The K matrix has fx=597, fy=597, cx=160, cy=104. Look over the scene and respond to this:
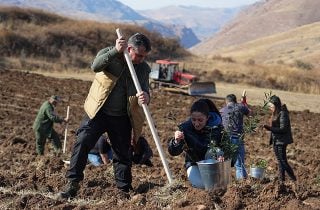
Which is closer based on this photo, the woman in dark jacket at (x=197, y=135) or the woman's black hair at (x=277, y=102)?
the woman in dark jacket at (x=197, y=135)

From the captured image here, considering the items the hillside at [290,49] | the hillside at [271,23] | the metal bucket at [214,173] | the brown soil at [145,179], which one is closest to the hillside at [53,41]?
the brown soil at [145,179]

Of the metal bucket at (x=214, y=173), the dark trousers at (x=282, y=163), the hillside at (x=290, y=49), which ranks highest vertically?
the hillside at (x=290, y=49)

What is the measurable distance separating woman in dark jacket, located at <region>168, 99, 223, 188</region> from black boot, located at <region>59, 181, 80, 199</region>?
3.42 ft

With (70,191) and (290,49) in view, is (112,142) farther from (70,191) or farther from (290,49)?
(290,49)

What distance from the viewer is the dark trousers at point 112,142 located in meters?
5.98

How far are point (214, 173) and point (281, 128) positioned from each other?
461 cm

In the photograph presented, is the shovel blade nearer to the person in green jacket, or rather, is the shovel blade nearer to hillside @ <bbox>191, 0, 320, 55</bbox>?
the person in green jacket

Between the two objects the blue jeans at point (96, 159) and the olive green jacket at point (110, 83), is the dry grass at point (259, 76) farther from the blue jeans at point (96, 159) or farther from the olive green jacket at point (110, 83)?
the olive green jacket at point (110, 83)

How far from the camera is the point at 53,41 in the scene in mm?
47656

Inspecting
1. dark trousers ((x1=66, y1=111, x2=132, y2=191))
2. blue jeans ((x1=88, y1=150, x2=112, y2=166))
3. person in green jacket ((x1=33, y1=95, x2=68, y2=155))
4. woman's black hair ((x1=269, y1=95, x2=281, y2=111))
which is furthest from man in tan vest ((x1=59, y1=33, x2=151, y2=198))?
person in green jacket ((x1=33, y1=95, x2=68, y2=155))

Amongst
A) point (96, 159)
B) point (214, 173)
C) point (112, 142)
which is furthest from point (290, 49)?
point (214, 173)

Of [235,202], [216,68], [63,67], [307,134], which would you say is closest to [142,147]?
[235,202]

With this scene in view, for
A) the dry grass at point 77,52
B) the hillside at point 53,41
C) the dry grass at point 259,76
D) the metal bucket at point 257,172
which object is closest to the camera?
the metal bucket at point 257,172

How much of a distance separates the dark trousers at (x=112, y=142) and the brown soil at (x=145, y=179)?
0.65ft
